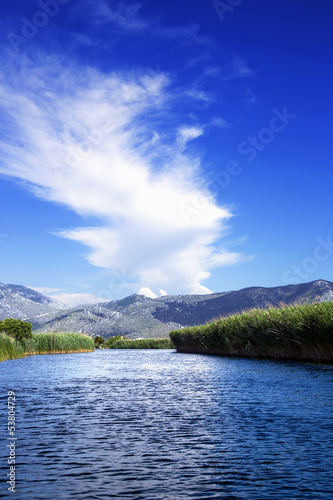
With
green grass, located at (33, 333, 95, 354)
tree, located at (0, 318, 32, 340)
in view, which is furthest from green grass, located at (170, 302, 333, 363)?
tree, located at (0, 318, 32, 340)

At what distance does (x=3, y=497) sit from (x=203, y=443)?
16.2ft

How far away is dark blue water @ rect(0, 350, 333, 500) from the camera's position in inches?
284

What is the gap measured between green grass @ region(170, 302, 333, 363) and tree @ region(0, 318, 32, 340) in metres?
28.7

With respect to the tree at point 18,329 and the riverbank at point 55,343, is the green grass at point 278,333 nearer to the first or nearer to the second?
the riverbank at point 55,343

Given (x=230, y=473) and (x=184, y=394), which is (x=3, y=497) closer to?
(x=230, y=473)

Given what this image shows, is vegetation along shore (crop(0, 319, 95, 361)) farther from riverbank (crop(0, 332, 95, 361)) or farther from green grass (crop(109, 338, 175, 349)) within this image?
green grass (crop(109, 338, 175, 349))

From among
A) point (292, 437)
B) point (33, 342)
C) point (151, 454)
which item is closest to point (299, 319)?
point (292, 437)

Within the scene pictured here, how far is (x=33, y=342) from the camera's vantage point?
64688 millimetres

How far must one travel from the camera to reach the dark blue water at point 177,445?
23.7 feet

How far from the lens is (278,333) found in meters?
37.6

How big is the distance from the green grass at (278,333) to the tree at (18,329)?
2867 centimetres

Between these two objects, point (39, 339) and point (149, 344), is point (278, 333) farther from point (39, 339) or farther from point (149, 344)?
point (149, 344)

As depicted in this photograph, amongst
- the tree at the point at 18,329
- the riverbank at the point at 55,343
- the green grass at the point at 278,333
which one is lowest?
the green grass at the point at 278,333

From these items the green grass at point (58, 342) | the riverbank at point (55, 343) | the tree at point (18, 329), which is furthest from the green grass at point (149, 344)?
the tree at point (18, 329)
